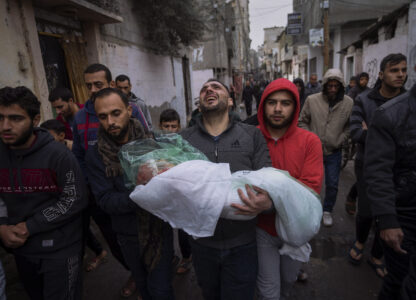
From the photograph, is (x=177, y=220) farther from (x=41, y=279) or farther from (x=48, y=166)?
(x=41, y=279)

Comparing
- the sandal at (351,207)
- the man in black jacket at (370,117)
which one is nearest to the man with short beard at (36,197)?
the man in black jacket at (370,117)

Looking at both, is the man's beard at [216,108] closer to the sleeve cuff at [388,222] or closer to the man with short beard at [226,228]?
the man with short beard at [226,228]

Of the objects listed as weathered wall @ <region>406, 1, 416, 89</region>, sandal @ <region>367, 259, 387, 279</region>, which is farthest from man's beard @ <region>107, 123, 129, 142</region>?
weathered wall @ <region>406, 1, 416, 89</region>

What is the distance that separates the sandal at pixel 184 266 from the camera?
2849 millimetres

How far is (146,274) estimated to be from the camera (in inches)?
79.9

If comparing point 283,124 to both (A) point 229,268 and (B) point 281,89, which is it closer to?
(B) point 281,89

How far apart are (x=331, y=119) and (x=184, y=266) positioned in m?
2.70

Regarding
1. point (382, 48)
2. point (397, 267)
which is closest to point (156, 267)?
point (397, 267)

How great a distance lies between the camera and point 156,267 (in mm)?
1810

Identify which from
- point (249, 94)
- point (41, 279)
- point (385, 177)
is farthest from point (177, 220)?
point (249, 94)

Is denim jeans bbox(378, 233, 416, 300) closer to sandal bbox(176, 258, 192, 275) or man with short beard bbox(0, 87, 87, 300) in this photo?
sandal bbox(176, 258, 192, 275)

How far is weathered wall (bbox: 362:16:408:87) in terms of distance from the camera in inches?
347

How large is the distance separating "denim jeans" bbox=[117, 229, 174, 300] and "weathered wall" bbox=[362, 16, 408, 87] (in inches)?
431

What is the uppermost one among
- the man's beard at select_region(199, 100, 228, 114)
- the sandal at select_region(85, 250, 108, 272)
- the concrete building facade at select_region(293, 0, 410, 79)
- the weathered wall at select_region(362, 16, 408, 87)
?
the concrete building facade at select_region(293, 0, 410, 79)
